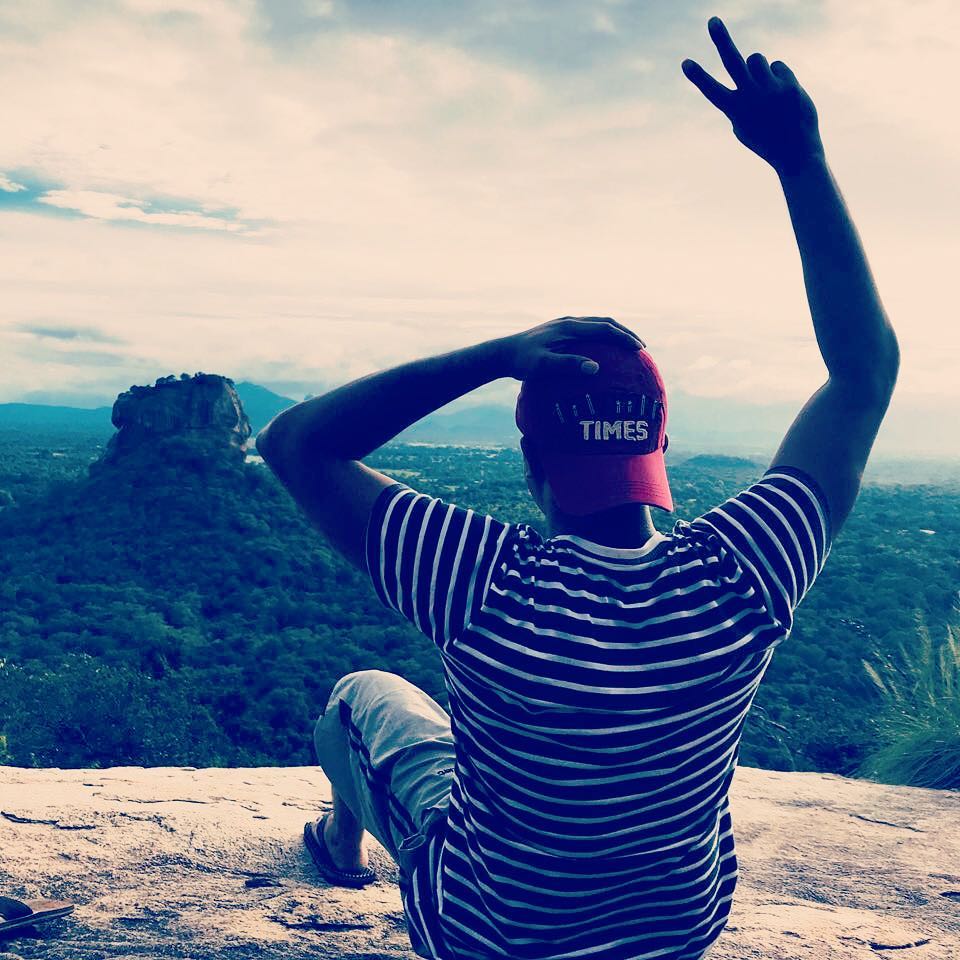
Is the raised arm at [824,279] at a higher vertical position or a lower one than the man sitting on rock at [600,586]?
higher

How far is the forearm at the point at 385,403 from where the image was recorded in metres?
1.57

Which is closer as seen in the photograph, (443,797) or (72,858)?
(443,797)

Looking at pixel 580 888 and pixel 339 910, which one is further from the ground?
pixel 580 888

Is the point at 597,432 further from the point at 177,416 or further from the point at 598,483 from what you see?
the point at 177,416

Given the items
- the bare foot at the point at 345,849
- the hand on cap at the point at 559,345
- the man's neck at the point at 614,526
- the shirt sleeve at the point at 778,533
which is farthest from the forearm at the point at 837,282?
the bare foot at the point at 345,849

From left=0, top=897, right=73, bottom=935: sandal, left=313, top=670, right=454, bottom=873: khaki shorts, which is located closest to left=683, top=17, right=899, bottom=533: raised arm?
left=313, top=670, right=454, bottom=873: khaki shorts

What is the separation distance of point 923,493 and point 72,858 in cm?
6713

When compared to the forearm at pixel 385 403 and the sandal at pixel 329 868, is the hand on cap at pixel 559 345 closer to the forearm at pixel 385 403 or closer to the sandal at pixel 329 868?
the forearm at pixel 385 403

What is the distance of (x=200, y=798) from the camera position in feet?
11.2

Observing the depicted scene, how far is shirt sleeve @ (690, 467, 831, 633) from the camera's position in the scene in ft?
4.96

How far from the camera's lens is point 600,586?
1398mm

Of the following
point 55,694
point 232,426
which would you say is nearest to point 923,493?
point 232,426

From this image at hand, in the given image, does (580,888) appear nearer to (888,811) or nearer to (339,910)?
(339,910)

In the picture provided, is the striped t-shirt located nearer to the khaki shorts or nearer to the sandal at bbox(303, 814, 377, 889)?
the khaki shorts
